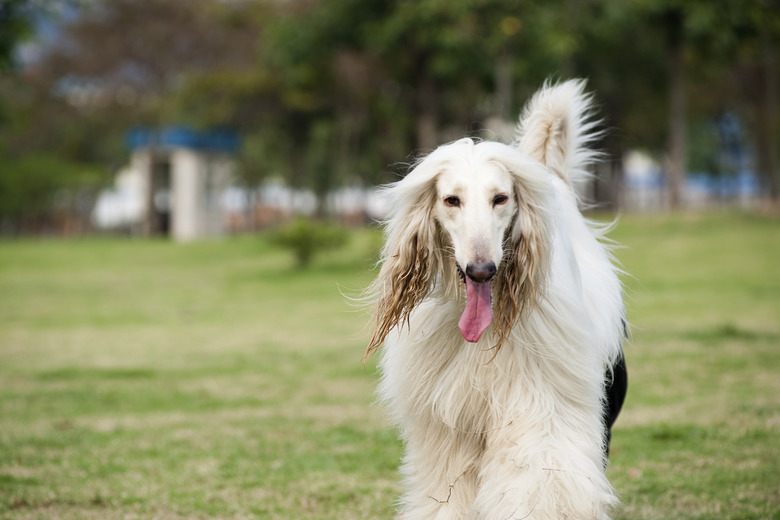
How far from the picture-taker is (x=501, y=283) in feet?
12.7

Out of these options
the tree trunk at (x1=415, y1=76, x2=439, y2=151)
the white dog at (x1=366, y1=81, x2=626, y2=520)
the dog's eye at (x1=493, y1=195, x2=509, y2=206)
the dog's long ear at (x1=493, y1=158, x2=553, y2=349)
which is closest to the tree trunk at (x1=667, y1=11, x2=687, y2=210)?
the tree trunk at (x1=415, y1=76, x2=439, y2=151)

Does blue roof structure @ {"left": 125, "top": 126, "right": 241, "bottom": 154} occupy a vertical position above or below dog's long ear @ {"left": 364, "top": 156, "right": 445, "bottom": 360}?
above

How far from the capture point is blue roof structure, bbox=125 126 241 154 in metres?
38.2

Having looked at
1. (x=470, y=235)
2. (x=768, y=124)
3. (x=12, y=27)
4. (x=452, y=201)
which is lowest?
(x=470, y=235)

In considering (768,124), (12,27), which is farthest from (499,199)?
(768,124)

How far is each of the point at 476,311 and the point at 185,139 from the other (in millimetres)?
35801

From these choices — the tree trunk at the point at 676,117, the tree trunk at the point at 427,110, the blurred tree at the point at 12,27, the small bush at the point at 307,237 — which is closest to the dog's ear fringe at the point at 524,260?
the blurred tree at the point at 12,27

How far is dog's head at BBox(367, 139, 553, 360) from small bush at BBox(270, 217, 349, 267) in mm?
18433

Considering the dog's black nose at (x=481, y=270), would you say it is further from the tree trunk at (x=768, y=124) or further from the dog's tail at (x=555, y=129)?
the tree trunk at (x=768, y=124)

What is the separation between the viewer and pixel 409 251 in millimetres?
3867

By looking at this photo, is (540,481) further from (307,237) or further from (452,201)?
(307,237)

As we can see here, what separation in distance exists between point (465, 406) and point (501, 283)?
1.76ft

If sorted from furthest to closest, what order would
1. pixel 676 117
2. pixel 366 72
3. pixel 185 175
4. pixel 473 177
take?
1. pixel 185 175
2. pixel 366 72
3. pixel 676 117
4. pixel 473 177

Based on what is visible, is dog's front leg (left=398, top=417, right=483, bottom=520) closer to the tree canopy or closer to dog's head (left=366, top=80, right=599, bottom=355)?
dog's head (left=366, top=80, right=599, bottom=355)
